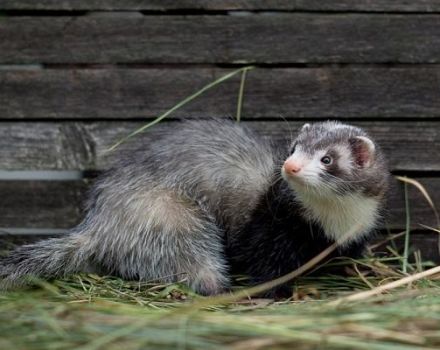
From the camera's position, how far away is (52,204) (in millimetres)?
4332

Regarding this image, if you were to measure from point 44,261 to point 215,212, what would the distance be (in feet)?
2.71

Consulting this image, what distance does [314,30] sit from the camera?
416cm

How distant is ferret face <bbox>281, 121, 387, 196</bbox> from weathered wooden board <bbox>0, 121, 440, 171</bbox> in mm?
532

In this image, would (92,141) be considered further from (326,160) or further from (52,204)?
(326,160)

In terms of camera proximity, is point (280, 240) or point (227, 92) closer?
point (280, 240)

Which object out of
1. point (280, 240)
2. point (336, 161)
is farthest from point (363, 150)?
point (280, 240)

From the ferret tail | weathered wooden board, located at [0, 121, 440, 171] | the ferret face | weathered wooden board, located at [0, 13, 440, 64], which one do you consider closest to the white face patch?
the ferret face

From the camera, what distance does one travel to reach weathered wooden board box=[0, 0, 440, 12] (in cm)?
415

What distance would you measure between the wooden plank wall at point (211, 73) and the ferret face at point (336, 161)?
19.6 inches

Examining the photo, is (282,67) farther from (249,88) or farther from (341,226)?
(341,226)

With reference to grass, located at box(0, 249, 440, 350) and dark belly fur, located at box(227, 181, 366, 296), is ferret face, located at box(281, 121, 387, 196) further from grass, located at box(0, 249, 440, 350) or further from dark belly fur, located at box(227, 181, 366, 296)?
grass, located at box(0, 249, 440, 350)

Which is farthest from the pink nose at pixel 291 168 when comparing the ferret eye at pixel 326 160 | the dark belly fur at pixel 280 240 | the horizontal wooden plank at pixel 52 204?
the horizontal wooden plank at pixel 52 204

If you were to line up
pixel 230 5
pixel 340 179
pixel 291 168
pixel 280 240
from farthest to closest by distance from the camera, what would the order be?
1. pixel 230 5
2. pixel 280 240
3. pixel 340 179
4. pixel 291 168

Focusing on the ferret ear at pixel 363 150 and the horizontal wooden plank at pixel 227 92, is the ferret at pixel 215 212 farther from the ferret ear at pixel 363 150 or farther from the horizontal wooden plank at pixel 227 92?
the horizontal wooden plank at pixel 227 92
